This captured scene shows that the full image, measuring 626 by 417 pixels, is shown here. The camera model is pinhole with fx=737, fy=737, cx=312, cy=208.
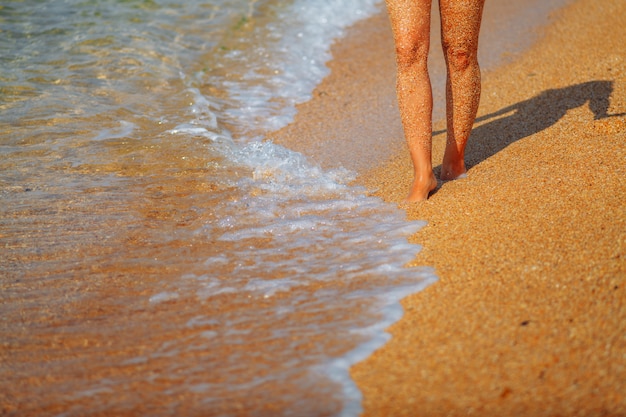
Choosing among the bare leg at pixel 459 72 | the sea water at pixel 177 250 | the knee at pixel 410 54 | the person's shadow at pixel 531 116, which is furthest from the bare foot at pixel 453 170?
the knee at pixel 410 54

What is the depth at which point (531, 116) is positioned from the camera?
4.69 meters

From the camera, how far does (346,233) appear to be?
3.46 metres

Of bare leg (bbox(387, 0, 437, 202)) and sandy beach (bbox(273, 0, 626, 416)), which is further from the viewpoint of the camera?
bare leg (bbox(387, 0, 437, 202))

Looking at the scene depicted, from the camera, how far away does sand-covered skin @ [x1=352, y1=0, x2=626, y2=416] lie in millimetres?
2230

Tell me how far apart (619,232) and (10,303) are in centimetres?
249

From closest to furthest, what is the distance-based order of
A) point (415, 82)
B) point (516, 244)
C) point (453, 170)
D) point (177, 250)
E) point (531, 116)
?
point (516, 244) → point (177, 250) → point (415, 82) → point (453, 170) → point (531, 116)

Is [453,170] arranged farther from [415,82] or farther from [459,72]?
[415,82]

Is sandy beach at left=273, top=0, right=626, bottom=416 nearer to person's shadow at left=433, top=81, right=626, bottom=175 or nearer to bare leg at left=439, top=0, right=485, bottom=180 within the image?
person's shadow at left=433, top=81, right=626, bottom=175

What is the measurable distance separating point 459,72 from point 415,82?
14.4 inches

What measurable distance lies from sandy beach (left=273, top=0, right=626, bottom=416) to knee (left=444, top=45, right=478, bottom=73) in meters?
0.58

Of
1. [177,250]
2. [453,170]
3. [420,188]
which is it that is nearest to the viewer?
[177,250]

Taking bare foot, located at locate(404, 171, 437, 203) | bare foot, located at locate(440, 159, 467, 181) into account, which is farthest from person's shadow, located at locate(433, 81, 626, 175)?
bare foot, located at locate(404, 171, 437, 203)

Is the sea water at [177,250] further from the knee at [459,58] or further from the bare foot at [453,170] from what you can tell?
the knee at [459,58]

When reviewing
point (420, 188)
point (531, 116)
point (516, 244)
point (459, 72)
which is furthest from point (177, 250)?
point (531, 116)
